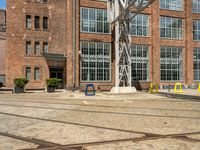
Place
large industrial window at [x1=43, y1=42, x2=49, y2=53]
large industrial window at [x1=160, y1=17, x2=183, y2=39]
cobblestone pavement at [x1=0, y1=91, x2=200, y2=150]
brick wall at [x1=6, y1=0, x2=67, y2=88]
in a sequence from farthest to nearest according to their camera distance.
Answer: large industrial window at [x1=160, y1=17, x2=183, y2=39] < large industrial window at [x1=43, y1=42, x2=49, y2=53] < brick wall at [x1=6, y1=0, x2=67, y2=88] < cobblestone pavement at [x1=0, y1=91, x2=200, y2=150]

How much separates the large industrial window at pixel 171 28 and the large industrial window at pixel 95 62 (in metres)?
7.88

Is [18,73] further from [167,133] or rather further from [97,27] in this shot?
[167,133]

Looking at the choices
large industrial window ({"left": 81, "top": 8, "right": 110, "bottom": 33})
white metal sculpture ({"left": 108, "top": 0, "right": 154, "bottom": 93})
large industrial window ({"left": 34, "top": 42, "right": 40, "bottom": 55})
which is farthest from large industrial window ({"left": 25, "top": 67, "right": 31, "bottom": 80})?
white metal sculpture ({"left": 108, "top": 0, "right": 154, "bottom": 93})

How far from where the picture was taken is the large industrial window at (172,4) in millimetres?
33719

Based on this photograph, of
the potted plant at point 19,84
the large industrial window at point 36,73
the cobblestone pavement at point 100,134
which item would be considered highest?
the large industrial window at point 36,73

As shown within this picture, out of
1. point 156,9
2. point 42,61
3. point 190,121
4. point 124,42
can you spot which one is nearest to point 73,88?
point 42,61

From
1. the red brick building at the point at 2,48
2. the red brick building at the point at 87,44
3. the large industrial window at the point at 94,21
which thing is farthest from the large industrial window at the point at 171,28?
the red brick building at the point at 2,48

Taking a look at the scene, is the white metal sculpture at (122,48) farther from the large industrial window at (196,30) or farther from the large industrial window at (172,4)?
the large industrial window at (196,30)

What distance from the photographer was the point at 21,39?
95.4 feet

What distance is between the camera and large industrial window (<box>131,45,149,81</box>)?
31.5 m

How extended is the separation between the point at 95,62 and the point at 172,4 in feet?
43.9

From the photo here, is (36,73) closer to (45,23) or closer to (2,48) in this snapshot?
(45,23)

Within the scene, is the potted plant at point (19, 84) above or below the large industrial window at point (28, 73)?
below

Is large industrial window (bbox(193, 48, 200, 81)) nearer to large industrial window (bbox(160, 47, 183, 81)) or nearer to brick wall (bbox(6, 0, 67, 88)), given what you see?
large industrial window (bbox(160, 47, 183, 81))
